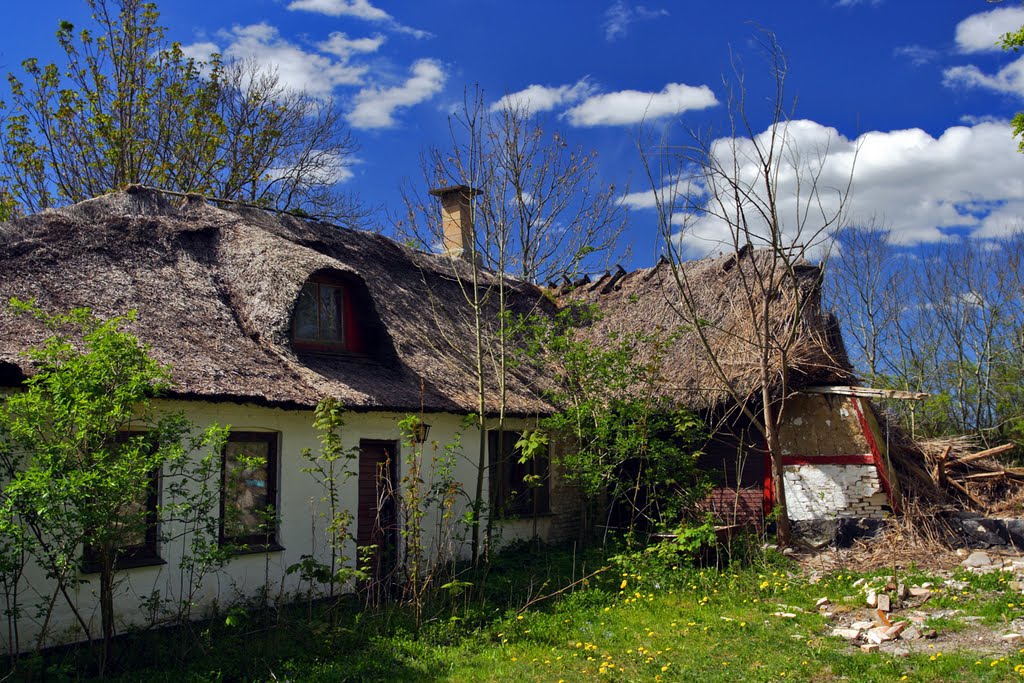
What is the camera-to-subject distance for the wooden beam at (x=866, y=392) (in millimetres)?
10742

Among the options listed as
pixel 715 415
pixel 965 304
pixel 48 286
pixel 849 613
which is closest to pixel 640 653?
pixel 849 613

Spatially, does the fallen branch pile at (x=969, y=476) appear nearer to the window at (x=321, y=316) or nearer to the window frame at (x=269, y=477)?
the window at (x=321, y=316)

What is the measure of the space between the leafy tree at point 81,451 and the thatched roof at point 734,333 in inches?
251

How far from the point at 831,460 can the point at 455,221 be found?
814cm

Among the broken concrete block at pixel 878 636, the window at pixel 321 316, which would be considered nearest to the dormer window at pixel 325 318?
the window at pixel 321 316

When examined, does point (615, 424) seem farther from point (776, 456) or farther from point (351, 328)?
point (351, 328)

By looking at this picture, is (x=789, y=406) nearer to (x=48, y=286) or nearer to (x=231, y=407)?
(x=231, y=407)

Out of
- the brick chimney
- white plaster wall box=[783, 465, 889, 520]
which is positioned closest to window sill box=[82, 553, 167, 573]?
white plaster wall box=[783, 465, 889, 520]

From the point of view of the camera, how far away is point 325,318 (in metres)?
10.6

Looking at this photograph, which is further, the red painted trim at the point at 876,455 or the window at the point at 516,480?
the window at the point at 516,480

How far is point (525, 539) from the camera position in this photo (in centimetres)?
1220

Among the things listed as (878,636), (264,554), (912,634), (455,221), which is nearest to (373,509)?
(264,554)

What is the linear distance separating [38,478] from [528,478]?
5.07 meters

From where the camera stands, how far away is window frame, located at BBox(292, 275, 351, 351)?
1019 centimetres
